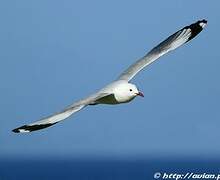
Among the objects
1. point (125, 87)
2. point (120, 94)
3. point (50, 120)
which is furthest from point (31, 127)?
point (125, 87)

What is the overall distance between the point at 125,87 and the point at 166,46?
1.15 metres

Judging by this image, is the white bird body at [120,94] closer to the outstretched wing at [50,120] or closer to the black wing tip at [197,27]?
the outstretched wing at [50,120]

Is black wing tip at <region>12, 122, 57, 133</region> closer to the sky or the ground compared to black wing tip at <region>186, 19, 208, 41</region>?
closer to the ground

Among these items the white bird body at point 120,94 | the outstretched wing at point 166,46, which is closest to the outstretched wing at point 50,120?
the white bird body at point 120,94

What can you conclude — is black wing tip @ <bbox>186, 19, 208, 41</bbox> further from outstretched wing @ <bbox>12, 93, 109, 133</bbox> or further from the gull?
outstretched wing @ <bbox>12, 93, 109, 133</bbox>

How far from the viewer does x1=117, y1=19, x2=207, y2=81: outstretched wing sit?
9.24 metres

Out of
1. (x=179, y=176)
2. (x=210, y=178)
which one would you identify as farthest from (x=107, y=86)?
(x=210, y=178)

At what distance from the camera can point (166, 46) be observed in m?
9.45

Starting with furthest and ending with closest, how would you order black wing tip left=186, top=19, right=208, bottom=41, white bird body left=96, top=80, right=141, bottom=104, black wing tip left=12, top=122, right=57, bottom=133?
1. black wing tip left=186, top=19, right=208, bottom=41
2. white bird body left=96, top=80, right=141, bottom=104
3. black wing tip left=12, top=122, right=57, bottom=133

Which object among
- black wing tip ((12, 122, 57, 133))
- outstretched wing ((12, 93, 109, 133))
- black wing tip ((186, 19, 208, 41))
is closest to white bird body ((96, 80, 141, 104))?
outstretched wing ((12, 93, 109, 133))

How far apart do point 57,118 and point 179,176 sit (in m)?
3.42

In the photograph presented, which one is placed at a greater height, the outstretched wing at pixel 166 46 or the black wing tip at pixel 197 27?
the black wing tip at pixel 197 27

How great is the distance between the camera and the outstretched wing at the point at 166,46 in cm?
924

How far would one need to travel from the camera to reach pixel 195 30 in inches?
382
